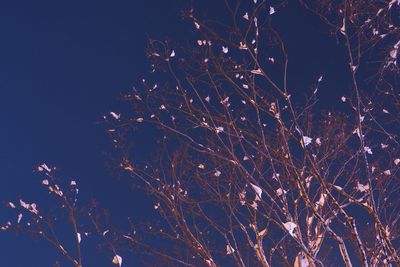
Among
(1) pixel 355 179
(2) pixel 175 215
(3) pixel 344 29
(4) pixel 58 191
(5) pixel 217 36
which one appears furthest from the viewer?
(4) pixel 58 191

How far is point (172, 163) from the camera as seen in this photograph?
→ 279 inches

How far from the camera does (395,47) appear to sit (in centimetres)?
403

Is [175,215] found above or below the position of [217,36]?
→ below

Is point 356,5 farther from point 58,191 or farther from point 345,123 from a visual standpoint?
point 58,191

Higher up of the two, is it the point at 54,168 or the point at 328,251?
the point at 54,168

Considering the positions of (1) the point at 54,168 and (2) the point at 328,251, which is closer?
(1) the point at 54,168

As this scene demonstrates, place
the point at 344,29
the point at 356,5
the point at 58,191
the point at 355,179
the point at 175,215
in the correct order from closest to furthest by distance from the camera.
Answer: the point at 344,29 < the point at 356,5 < the point at 175,215 < the point at 355,179 < the point at 58,191

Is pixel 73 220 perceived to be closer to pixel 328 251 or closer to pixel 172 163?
pixel 172 163

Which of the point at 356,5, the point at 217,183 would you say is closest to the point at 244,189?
the point at 217,183

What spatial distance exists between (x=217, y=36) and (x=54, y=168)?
4.15m

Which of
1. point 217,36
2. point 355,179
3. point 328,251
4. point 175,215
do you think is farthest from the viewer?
point 328,251

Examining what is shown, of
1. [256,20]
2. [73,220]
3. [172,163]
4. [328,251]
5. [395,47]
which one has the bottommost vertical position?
[328,251]

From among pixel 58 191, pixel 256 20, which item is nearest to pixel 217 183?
pixel 58 191

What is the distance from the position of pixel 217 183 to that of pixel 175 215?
88cm
